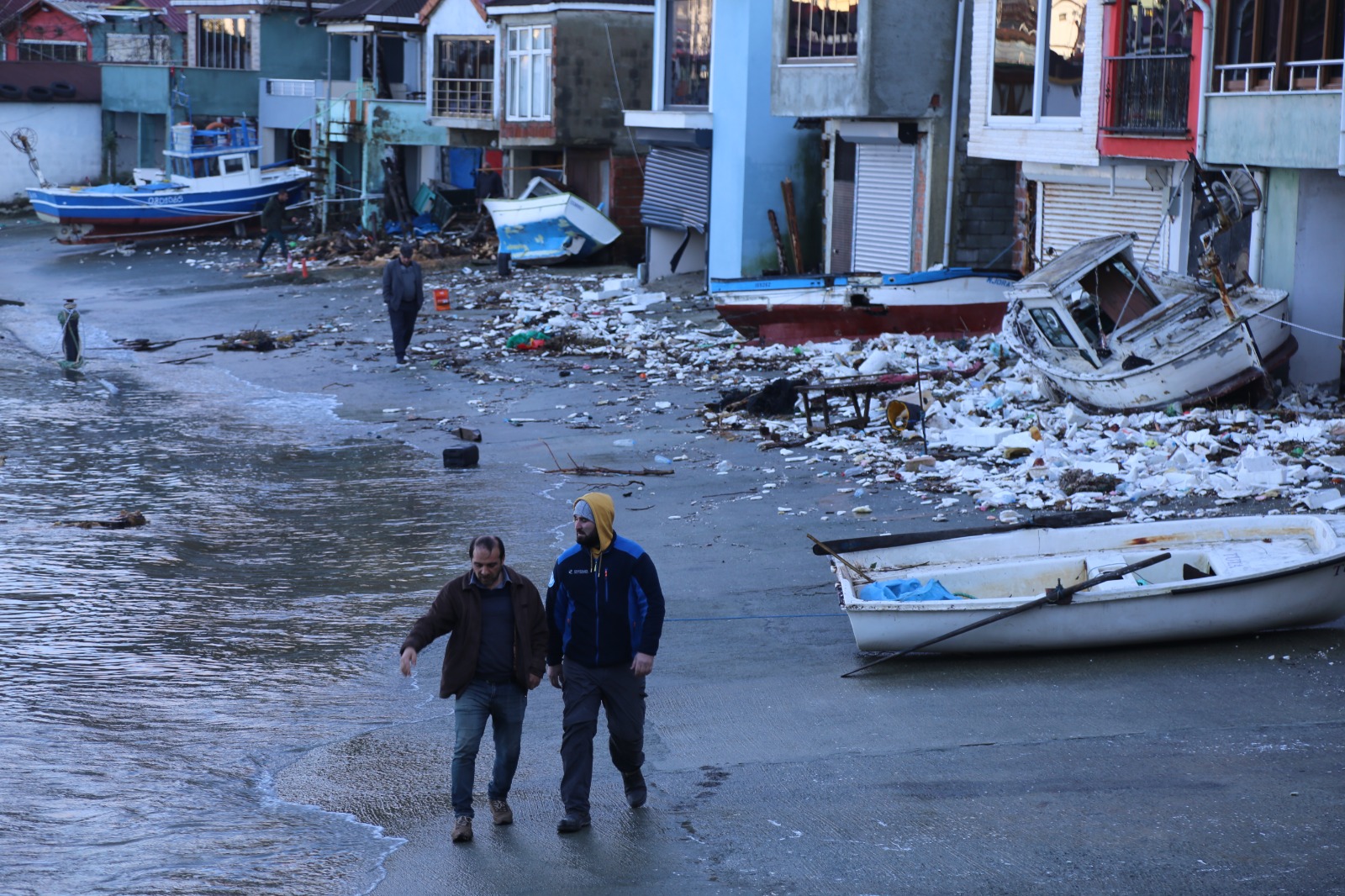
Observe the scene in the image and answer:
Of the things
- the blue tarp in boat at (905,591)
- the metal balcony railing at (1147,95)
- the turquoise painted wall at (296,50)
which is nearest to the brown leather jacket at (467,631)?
the blue tarp in boat at (905,591)

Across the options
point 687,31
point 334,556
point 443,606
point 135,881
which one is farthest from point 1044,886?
point 687,31

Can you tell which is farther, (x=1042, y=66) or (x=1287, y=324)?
(x=1042, y=66)

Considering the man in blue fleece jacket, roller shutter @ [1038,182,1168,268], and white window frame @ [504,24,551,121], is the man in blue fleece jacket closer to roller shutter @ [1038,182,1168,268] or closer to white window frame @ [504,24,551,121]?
roller shutter @ [1038,182,1168,268]

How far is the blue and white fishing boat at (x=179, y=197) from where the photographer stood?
41719 millimetres

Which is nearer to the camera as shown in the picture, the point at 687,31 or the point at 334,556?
the point at 334,556

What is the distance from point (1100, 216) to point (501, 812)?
53.0ft

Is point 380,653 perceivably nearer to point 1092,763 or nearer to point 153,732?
point 153,732

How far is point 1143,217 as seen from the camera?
786 inches

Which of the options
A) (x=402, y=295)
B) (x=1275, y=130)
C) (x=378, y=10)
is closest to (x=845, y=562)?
(x=1275, y=130)

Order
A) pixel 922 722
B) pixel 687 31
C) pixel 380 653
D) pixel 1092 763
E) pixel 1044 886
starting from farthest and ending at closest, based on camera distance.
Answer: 1. pixel 687 31
2. pixel 380 653
3. pixel 922 722
4. pixel 1092 763
5. pixel 1044 886

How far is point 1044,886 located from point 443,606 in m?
2.78

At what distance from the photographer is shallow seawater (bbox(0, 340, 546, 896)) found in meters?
6.91

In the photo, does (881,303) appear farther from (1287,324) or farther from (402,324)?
(402,324)

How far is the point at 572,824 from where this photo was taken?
22.2 feet
